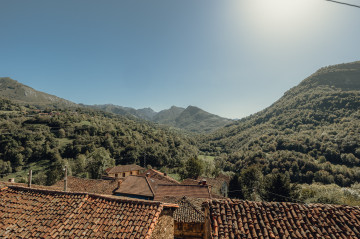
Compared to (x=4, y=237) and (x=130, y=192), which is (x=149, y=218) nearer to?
(x=4, y=237)

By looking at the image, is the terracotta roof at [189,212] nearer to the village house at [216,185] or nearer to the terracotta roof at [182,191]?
the terracotta roof at [182,191]

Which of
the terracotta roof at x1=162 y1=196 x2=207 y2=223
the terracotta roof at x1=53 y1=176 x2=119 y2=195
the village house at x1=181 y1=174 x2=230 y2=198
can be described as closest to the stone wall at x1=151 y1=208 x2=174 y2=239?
the terracotta roof at x1=162 y1=196 x2=207 y2=223

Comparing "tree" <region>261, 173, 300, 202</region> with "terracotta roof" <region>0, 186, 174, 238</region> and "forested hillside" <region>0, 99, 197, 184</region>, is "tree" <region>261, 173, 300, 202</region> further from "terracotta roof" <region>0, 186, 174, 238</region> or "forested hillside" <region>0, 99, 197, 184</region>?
"forested hillside" <region>0, 99, 197, 184</region>

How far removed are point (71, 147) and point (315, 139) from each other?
107 m

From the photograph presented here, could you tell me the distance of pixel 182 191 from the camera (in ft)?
82.6

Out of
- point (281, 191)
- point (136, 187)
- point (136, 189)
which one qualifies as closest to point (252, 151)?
point (281, 191)

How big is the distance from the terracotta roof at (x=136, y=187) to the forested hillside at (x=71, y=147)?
24909 millimetres

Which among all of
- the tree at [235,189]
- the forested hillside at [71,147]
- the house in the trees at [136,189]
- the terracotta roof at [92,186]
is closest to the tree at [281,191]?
the tree at [235,189]

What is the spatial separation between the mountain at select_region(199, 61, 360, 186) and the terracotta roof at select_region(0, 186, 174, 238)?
6633 cm

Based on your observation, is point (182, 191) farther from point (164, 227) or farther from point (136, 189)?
point (164, 227)

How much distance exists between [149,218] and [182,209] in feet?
46.4

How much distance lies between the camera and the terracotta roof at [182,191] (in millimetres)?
24344

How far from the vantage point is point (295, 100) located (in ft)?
371

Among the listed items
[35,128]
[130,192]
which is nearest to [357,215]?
[130,192]
